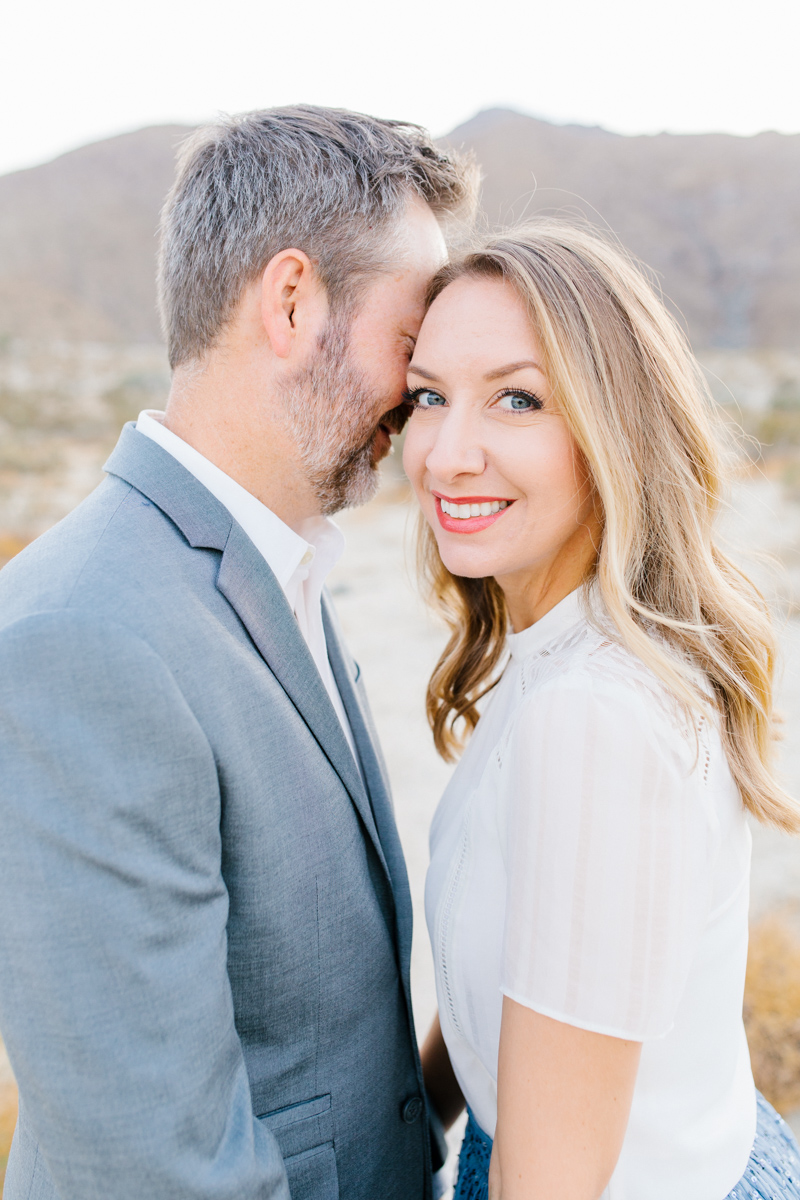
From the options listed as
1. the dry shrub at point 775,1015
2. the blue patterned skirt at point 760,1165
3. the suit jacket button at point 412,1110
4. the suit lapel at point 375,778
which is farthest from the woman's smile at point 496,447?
the dry shrub at point 775,1015

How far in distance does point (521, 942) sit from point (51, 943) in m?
0.66

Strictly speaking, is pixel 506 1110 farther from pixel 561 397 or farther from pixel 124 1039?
pixel 561 397

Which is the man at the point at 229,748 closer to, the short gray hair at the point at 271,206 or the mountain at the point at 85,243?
the short gray hair at the point at 271,206

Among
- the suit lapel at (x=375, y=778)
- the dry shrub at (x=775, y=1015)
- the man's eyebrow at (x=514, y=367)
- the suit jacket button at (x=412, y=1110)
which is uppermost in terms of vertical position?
the man's eyebrow at (x=514, y=367)

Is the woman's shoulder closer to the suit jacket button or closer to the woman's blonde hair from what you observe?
the woman's blonde hair

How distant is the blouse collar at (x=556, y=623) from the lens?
1.53 m

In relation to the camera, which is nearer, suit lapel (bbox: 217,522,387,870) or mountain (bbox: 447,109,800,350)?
suit lapel (bbox: 217,522,387,870)

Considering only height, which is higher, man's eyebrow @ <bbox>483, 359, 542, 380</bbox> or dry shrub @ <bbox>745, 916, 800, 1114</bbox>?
man's eyebrow @ <bbox>483, 359, 542, 380</bbox>

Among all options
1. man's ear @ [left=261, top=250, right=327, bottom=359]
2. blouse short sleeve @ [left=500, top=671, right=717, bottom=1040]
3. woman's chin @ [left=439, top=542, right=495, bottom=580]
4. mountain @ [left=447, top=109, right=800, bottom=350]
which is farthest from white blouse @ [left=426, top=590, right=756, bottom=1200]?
mountain @ [left=447, top=109, right=800, bottom=350]

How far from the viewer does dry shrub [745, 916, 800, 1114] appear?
9.77 feet

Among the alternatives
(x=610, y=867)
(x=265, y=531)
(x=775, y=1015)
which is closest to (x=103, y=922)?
(x=610, y=867)

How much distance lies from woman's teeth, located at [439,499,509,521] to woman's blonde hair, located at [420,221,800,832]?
0.19 metres

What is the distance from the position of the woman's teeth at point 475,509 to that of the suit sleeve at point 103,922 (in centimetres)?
77

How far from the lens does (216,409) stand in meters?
1.52
